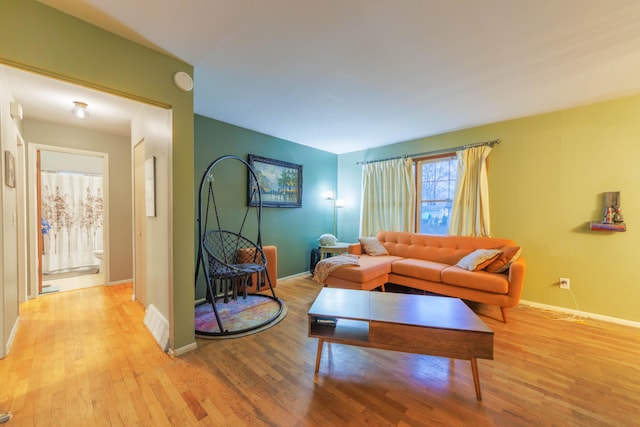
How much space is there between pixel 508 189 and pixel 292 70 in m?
3.19

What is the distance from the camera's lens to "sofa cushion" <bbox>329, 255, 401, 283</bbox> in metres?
3.09

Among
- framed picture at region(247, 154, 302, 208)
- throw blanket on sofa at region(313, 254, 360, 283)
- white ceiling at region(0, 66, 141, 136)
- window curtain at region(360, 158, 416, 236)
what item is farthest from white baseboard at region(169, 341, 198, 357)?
window curtain at region(360, 158, 416, 236)

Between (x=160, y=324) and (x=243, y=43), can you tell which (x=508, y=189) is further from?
(x=160, y=324)

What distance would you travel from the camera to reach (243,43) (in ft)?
6.04

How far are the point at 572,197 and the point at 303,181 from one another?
12.2ft

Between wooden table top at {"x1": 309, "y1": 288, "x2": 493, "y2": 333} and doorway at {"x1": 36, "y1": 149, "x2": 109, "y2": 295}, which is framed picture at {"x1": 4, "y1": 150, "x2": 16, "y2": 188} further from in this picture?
wooden table top at {"x1": 309, "y1": 288, "x2": 493, "y2": 333}

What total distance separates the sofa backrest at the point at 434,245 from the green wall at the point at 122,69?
3.06 m

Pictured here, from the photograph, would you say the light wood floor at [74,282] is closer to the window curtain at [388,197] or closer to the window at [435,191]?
the window curtain at [388,197]

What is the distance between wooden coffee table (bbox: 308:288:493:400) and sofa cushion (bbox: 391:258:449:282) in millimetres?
988

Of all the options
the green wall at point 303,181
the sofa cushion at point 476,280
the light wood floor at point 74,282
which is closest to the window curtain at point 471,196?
the sofa cushion at point 476,280

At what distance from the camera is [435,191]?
160 inches

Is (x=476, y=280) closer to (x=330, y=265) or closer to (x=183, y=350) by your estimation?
(x=330, y=265)

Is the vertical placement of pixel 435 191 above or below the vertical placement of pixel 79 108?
below

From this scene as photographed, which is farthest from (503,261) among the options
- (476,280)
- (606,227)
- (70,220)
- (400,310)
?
(70,220)
